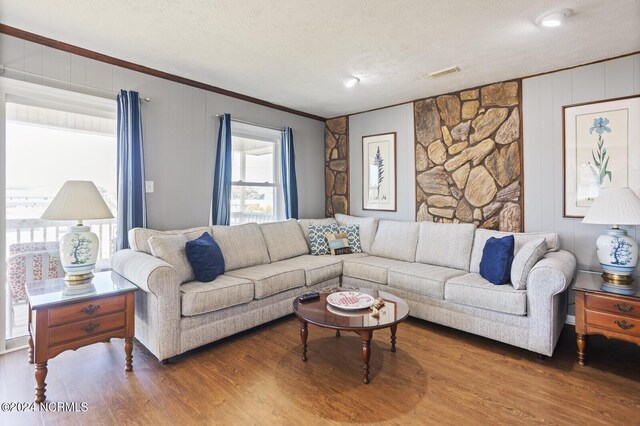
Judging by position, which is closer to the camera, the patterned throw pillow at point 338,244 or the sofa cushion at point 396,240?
the sofa cushion at point 396,240

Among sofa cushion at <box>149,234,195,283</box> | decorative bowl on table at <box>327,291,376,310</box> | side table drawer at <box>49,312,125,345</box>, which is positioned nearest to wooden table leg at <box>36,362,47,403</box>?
side table drawer at <box>49,312,125,345</box>

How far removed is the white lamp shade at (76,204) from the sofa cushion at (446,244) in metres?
3.08

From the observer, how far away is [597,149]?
3062 mm

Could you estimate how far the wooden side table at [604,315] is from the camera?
7.58ft

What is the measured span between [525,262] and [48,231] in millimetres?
4021

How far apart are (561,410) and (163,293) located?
2.66 m

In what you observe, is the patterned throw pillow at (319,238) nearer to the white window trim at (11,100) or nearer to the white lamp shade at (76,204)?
the white lamp shade at (76,204)

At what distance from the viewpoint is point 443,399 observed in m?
2.06

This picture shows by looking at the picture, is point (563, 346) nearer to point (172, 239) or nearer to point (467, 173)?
point (467, 173)

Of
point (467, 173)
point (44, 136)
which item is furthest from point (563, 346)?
point (44, 136)

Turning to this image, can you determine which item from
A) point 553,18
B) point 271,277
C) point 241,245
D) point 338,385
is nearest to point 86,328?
point 271,277

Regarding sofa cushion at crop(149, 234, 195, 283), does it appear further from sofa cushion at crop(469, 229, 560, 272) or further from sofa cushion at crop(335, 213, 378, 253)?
sofa cushion at crop(469, 229, 560, 272)

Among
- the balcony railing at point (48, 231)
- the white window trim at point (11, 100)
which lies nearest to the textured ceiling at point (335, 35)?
the white window trim at point (11, 100)

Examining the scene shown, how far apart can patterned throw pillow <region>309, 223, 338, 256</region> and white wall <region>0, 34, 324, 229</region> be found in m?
1.29
